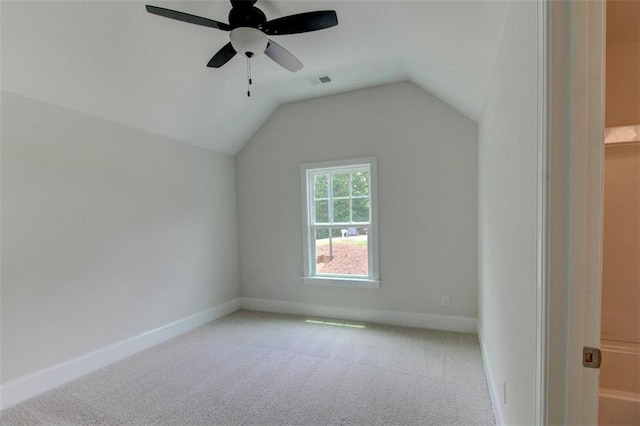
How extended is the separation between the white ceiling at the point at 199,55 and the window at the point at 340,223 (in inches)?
43.0

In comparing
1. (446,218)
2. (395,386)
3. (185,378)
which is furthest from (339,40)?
(185,378)

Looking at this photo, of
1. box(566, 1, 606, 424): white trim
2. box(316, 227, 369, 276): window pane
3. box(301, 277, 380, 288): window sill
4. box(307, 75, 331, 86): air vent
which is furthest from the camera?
box(316, 227, 369, 276): window pane

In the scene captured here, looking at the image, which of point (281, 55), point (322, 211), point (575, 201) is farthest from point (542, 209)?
point (322, 211)

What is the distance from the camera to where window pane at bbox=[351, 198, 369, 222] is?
151 inches

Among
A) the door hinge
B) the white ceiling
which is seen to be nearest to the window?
the white ceiling

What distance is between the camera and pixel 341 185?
3.97 m

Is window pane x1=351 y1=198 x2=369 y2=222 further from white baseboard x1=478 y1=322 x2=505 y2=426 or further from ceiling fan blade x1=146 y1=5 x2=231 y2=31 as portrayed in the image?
ceiling fan blade x1=146 y1=5 x2=231 y2=31

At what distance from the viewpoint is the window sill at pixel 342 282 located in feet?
→ 12.2

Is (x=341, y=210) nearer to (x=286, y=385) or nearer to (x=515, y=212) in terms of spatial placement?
(x=286, y=385)

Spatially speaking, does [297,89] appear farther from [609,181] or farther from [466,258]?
[609,181]

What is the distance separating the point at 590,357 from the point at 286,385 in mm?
2126

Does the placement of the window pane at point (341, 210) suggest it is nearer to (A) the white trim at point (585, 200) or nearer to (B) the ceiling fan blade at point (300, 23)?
(B) the ceiling fan blade at point (300, 23)

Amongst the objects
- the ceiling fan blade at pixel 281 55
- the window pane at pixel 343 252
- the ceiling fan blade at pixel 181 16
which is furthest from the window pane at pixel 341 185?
the ceiling fan blade at pixel 181 16

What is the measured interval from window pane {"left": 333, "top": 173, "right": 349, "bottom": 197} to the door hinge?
3189 mm
